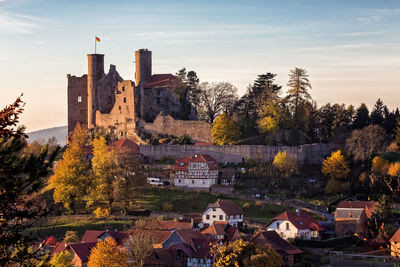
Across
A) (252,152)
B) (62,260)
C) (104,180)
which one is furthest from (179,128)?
(62,260)

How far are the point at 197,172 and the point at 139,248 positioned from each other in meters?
22.0

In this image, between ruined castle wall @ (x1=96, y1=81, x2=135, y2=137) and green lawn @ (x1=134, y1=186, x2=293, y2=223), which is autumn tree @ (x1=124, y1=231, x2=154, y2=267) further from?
ruined castle wall @ (x1=96, y1=81, x2=135, y2=137)

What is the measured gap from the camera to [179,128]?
75438 mm

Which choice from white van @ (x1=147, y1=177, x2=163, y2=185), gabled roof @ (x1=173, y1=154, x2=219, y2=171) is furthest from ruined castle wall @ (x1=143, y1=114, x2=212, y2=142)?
white van @ (x1=147, y1=177, x2=163, y2=185)

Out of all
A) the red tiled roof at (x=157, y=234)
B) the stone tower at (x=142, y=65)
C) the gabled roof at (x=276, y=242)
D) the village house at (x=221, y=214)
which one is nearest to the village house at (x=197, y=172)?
the village house at (x=221, y=214)

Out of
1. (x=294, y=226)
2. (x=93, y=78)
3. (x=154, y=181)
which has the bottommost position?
(x=294, y=226)

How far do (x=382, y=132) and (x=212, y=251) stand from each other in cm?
3198

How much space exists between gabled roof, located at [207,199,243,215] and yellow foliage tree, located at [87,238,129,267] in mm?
13196

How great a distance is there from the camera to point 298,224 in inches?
2203

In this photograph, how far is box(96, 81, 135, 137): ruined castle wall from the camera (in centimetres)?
7800

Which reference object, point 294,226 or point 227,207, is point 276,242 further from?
point 227,207

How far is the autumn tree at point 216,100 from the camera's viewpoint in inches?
3196

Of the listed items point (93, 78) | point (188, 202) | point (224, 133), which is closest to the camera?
point (188, 202)

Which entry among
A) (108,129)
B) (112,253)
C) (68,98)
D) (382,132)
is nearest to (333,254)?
(112,253)
